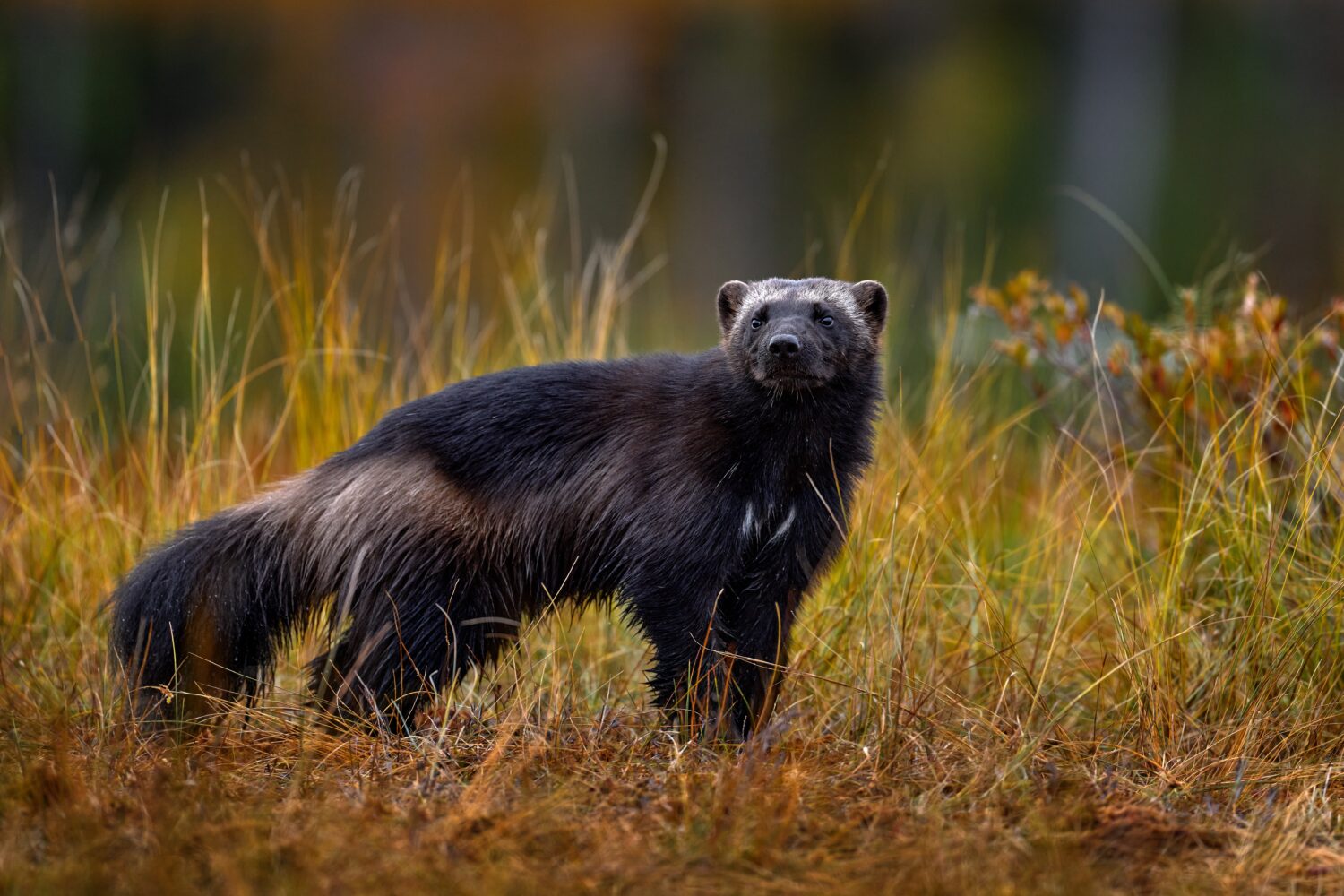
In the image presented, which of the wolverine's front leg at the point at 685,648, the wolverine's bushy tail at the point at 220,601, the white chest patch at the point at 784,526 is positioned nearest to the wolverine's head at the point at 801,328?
the white chest patch at the point at 784,526

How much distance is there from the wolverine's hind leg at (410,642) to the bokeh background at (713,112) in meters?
11.5

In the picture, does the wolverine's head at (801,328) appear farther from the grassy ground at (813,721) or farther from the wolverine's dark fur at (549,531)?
the grassy ground at (813,721)

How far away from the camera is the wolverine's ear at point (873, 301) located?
3.98 m

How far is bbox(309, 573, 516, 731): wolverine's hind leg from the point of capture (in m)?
3.67

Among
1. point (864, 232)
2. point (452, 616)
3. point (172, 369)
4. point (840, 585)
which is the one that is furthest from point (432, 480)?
point (172, 369)

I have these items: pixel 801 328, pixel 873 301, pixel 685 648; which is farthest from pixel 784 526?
pixel 873 301

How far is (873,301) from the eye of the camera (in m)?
4.00

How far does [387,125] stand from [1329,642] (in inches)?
625

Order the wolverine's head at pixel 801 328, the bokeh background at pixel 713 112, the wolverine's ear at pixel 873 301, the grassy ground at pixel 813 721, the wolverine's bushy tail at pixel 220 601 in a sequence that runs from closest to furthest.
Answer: the grassy ground at pixel 813 721 → the wolverine's bushy tail at pixel 220 601 → the wolverine's head at pixel 801 328 → the wolverine's ear at pixel 873 301 → the bokeh background at pixel 713 112

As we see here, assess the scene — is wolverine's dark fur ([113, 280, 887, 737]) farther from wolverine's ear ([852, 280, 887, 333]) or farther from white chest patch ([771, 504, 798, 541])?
wolverine's ear ([852, 280, 887, 333])

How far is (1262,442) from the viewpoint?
451 cm

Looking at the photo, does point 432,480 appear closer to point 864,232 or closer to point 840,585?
point 840,585

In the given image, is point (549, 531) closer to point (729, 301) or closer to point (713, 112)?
point (729, 301)

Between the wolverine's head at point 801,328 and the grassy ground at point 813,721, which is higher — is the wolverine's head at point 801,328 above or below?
above
